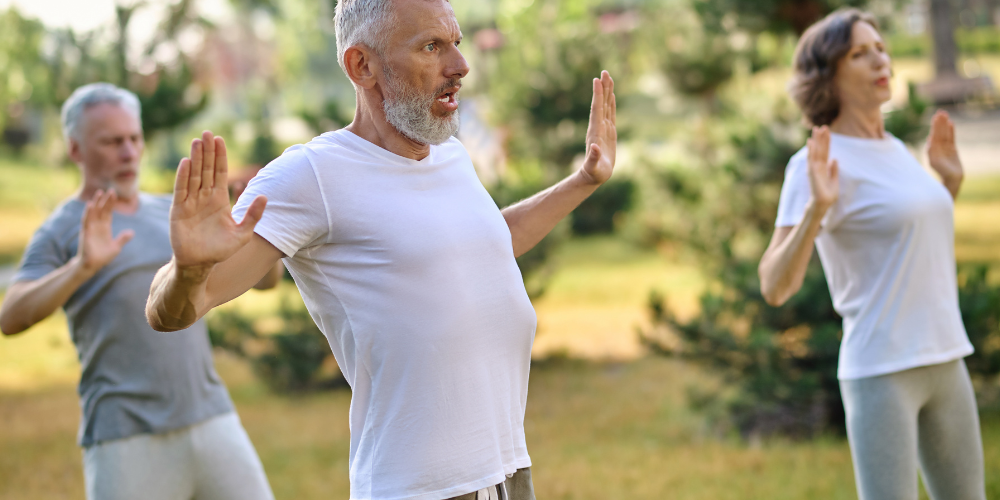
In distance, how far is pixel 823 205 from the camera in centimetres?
299

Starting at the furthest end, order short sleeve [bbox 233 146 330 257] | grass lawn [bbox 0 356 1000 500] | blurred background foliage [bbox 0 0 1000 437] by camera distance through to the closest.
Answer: blurred background foliage [bbox 0 0 1000 437]
grass lawn [bbox 0 356 1000 500]
short sleeve [bbox 233 146 330 257]

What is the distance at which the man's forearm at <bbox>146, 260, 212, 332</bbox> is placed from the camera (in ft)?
6.48

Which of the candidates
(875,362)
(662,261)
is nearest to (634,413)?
(875,362)

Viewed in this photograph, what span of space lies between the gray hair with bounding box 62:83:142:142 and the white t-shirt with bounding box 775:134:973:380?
2487mm

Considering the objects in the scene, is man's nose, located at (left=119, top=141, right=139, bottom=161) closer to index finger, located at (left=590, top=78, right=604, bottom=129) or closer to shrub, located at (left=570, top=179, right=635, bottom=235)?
index finger, located at (left=590, top=78, right=604, bottom=129)

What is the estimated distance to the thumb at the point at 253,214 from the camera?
1987 mm

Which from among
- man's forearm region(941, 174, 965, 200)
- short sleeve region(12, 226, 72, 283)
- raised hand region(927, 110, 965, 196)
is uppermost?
short sleeve region(12, 226, 72, 283)

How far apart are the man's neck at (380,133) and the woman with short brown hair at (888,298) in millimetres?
1363

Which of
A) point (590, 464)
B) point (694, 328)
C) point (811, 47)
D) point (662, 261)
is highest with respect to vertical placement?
point (811, 47)

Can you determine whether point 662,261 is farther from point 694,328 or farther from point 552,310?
point 694,328

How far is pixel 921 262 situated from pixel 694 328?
3.41 metres

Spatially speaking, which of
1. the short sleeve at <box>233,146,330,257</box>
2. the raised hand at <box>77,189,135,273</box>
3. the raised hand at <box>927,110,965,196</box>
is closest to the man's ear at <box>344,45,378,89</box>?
the short sleeve at <box>233,146,330,257</box>

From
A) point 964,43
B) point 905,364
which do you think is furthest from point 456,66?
point 964,43

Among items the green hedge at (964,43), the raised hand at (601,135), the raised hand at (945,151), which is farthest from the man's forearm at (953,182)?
the green hedge at (964,43)
